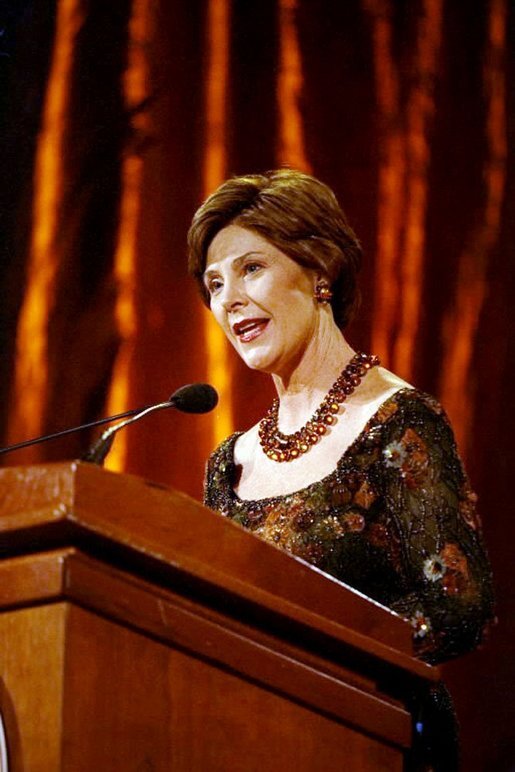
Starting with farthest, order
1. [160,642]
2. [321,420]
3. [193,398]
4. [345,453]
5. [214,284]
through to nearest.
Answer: [214,284] < [321,420] < [345,453] < [193,398] < [160,642]

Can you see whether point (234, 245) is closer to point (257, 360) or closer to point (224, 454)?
point (257, 360)

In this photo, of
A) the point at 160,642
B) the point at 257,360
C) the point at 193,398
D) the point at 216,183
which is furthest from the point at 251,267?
the point at 160,642

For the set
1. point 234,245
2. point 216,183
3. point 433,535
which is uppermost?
point 216,183

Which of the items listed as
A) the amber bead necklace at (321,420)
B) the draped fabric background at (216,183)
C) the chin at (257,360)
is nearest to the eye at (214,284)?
the chin at (257,360)

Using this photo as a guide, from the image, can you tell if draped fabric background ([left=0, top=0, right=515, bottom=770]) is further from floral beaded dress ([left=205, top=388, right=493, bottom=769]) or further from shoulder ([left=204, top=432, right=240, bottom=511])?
floral beaded dress ([left=205, top=388, right=493, bottom=769])

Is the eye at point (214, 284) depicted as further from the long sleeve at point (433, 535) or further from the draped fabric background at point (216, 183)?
the draped fabric background at point (216, 183)

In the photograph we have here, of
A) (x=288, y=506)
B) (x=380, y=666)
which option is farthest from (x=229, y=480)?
(x=380, y=666)

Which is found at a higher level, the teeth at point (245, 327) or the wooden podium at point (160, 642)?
the teeth at point (245, 327)

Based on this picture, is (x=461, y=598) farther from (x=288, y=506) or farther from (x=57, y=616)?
(x=57, y=616)

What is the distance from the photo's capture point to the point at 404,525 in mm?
1715

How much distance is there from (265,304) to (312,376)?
0.15 metres

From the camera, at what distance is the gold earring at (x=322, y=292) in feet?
6.84

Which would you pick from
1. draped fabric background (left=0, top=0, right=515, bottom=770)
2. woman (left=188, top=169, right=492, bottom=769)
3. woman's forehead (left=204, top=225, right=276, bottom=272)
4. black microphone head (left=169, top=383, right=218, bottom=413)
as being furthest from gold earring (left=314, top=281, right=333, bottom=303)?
draped fabric background (left=0, top=0, right=515, bottom=770)

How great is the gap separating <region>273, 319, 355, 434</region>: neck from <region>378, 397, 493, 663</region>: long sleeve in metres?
0.21
